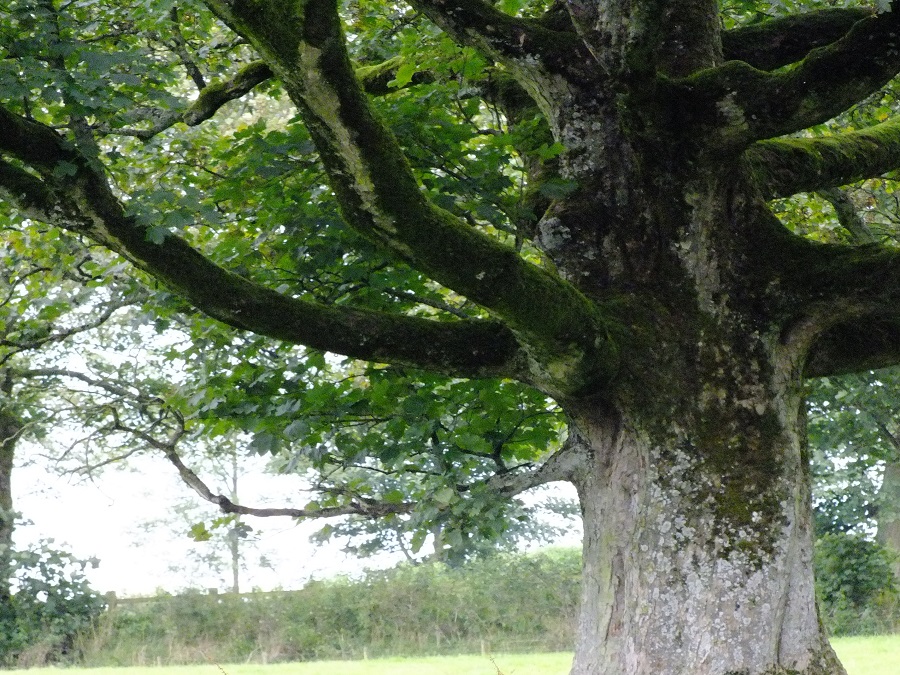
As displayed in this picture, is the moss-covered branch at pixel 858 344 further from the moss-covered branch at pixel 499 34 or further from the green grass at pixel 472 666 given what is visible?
the green grass at pixel 472 666

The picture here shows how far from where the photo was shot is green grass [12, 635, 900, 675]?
38.3 ft

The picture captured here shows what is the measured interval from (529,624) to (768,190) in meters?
14.1

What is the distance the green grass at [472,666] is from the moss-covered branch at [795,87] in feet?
25.7

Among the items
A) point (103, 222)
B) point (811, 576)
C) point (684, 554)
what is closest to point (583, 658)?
point (684, 554)

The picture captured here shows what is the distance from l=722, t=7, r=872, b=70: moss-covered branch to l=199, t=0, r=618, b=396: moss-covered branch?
296 cm

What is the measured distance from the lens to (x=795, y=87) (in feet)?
15.2

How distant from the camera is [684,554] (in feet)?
16.2

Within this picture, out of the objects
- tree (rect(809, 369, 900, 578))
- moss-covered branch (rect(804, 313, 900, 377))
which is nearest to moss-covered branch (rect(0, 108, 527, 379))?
moss-covered branch (rect(804, 313, 900, 377))

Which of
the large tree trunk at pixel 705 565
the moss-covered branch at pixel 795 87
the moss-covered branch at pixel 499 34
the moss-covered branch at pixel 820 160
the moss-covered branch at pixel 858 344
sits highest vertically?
the moss-covered branch at pixel 499 34

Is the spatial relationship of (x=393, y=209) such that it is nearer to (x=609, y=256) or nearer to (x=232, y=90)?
(x=609, y=256)

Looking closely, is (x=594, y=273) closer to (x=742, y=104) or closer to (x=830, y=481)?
(x=742, y=104)

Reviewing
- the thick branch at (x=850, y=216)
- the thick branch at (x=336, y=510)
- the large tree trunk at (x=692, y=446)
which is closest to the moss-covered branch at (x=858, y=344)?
the large tree trunk at (x=692, y=446)

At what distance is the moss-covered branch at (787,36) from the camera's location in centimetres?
665

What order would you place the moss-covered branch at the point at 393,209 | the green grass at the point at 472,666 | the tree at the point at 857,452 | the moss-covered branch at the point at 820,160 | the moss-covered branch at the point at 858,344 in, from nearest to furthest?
the moss-covered branch at the point at 393,209 → the moss-covered branch at the point at 858,344 → the moss-covered branch at the point at 820,160 → the green grass at the point at 472,666 → the tree at the point at 857,452
